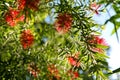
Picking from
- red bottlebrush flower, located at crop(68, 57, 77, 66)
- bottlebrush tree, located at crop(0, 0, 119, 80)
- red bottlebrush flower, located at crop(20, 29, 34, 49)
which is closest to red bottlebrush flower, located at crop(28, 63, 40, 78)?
bottlebrush tree, located at crop(0, 0, 119, 80)

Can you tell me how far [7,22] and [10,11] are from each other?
14 centimetres

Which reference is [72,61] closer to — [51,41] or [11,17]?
[11,17]

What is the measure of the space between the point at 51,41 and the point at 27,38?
114 cm

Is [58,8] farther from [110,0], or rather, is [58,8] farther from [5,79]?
[5,79]

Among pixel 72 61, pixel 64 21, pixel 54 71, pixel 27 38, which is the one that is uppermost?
Result: pixel 64 21

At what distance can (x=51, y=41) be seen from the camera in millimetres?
1439

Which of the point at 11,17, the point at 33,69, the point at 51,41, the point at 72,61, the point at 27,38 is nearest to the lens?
the point at 51,41

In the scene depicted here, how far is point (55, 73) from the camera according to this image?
3.33 metres

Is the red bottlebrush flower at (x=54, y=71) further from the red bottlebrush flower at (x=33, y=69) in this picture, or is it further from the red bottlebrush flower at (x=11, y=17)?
the red bottlebrush flower at (x=11, y=17)

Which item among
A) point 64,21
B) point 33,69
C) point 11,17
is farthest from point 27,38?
point 33,69

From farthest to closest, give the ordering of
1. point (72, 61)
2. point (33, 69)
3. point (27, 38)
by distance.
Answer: point (33, 69) < point (72, 61) < point (27, 38)

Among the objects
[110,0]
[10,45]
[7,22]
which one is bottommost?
[10,45]

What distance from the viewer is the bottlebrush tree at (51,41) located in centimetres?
192

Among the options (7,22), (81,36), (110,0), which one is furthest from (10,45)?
(110,0)
